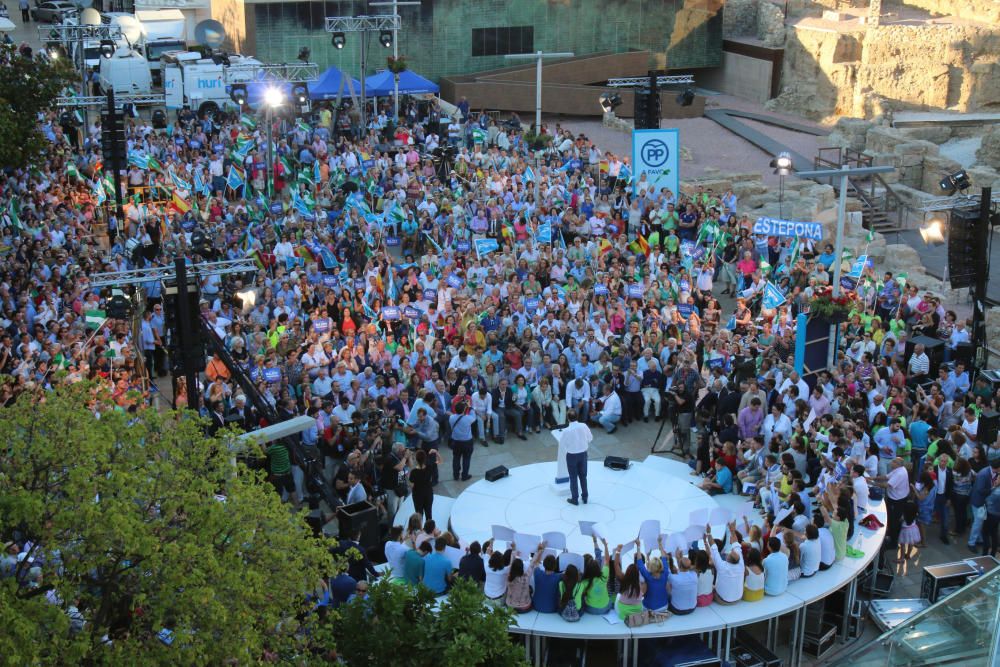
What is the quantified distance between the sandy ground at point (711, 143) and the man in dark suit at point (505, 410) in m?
15.6

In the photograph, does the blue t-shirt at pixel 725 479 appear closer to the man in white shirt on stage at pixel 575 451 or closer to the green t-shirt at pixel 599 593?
the man in white shirt on stage at pixel 575 451

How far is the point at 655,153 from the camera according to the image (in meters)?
25.4

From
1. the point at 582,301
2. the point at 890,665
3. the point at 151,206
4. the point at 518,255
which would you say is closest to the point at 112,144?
the point at 151,206

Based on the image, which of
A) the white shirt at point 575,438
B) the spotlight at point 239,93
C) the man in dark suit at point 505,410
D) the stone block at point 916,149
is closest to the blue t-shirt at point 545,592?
the white shirt at point 575,438

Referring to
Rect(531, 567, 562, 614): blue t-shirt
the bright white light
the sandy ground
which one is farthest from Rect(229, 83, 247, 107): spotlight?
Rect(531, 567, 562, 614): blue t-shirt

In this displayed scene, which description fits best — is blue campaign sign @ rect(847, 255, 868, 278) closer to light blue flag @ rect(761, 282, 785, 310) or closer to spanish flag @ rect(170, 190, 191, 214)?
light blue flag @ rect(761, 282, 785, 310)

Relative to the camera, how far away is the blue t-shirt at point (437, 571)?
12.9m

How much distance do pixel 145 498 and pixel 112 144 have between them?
1539 centimetres

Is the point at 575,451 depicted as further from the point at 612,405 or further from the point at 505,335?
the point at 505,335

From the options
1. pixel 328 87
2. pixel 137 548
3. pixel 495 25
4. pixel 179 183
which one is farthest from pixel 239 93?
pixel 137 548

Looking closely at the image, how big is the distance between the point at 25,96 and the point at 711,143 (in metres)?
20.1

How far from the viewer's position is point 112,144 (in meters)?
23.1

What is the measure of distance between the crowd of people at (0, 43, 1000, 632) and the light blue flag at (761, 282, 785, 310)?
0.17 feet

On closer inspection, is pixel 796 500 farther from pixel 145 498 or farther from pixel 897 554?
pixel 145 498
